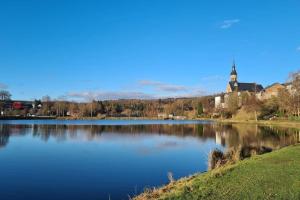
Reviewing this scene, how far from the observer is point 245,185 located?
11.1 m

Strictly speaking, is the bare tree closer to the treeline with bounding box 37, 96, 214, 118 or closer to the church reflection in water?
the treeline with bounding box 37, 96, 214, 118

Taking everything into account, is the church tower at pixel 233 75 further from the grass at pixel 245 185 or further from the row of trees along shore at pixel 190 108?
the grass at pixel 245 185

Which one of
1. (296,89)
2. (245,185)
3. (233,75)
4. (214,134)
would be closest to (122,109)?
(233,75)

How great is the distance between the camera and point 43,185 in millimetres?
14492

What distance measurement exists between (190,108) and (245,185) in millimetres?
142703

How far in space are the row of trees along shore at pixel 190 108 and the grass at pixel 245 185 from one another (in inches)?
2186

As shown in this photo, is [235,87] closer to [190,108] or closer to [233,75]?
[233,75]

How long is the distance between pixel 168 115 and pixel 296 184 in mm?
128346

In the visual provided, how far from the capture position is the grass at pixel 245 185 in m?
9.90

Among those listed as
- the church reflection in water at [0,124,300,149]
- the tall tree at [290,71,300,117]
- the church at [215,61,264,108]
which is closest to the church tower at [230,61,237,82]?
the church at [215,61,264,108]

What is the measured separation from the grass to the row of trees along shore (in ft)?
182

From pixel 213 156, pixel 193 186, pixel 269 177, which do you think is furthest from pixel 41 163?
pixel 269 177

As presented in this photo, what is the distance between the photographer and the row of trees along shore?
70.6 meters

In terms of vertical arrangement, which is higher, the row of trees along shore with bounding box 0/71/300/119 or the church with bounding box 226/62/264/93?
the church with bounding box 226/62/264/93
